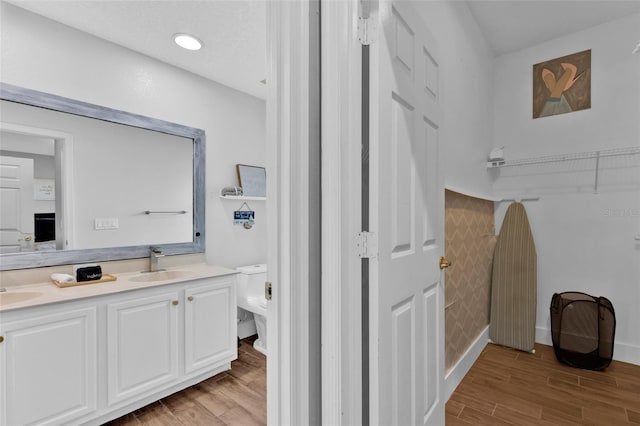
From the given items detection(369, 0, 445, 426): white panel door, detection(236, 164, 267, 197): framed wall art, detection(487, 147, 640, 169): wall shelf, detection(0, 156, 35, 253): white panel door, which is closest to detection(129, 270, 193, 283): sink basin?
detection(0, 156, 35, 253): white panel door

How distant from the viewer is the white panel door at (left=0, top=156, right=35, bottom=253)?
1.83 m

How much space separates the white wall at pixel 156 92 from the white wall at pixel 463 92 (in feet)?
6.23

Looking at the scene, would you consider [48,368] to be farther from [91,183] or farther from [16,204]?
[91,183]

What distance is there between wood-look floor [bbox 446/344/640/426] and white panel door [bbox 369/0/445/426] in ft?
1.59

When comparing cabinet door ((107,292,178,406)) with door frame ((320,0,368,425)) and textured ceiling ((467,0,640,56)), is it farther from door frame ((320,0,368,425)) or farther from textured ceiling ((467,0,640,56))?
textured ceiling ((467,0,640,56))

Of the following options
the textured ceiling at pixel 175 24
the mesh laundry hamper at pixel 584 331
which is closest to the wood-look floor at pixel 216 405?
the mesh laundry hamper at pixel 584 331

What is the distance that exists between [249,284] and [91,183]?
1.43 m

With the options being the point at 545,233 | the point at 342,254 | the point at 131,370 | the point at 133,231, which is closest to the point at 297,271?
the point at 342,254

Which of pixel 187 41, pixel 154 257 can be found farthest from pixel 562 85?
pixel 154 257

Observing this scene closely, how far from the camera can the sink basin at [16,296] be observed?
1.65 meters

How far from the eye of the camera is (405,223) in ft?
4.00

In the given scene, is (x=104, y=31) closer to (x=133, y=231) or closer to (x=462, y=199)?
(x=133, y=231)

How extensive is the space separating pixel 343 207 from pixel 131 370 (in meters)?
1.80

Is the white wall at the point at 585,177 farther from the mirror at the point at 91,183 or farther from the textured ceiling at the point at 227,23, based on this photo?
the mirror at the point at 91,183
